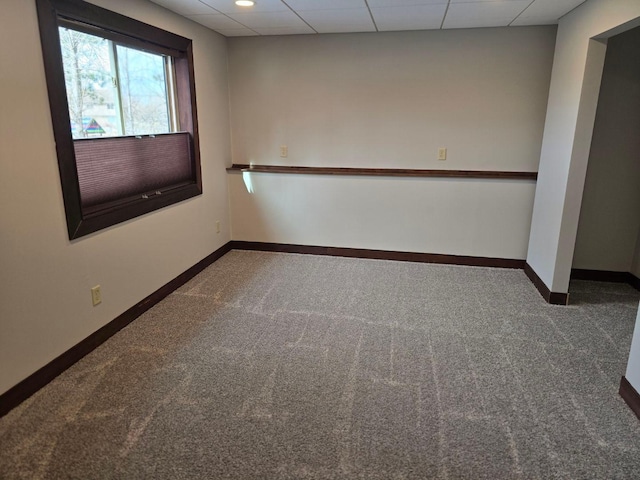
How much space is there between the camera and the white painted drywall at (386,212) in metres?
4.06

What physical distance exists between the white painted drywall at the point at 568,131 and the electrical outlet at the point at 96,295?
3.31m

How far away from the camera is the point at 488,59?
3803 mm

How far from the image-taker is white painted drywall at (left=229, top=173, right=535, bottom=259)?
406 cm

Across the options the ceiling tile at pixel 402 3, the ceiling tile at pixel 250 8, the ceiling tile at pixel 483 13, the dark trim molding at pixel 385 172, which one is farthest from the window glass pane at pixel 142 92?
the ceiling tile at pixel 483 13

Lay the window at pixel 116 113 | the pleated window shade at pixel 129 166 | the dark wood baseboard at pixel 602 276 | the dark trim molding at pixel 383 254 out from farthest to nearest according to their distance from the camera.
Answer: the dark trim molding at pixel 383 254 → the dark wood baseboard at pixel 602 276 → the pleated window shade at pixel 129 166 → the window at pixel 116 113

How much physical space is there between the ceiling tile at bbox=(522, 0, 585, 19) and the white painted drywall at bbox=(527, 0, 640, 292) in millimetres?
66

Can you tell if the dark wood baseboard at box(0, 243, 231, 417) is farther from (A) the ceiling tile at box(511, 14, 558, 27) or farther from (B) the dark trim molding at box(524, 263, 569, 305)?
(A) the ceiling tile at box(511, 14, 558, 27)

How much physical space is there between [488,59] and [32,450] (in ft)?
14.0

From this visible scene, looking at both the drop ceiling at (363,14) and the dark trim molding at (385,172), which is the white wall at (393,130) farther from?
the drop ceiling at (363,14)

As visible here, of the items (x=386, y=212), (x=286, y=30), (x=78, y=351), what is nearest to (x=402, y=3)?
(x=286, y=30)

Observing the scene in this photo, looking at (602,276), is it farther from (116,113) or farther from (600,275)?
(116,113)

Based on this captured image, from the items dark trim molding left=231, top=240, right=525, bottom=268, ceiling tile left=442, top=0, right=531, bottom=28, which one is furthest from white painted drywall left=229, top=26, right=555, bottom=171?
dark trim molding left=231, top=240, right=525, bottom=268

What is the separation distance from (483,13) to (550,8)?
1.50 ft

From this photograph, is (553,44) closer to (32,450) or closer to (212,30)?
(212,30)
